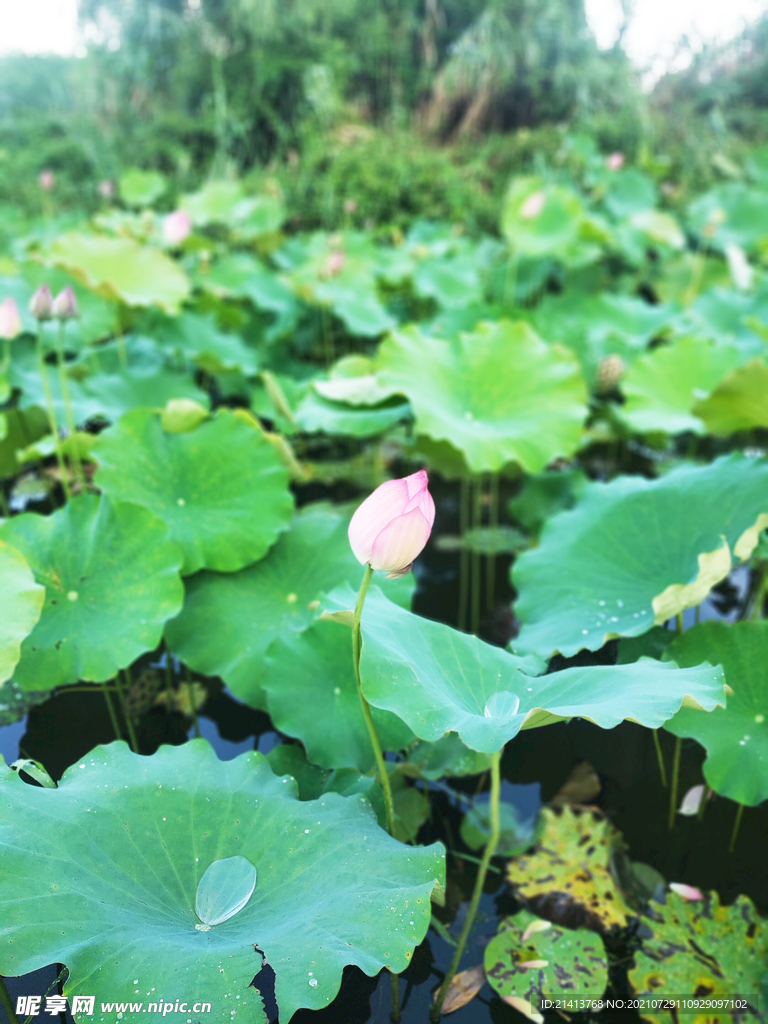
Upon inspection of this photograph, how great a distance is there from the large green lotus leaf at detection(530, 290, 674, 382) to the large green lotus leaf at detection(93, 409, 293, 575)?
1.63m

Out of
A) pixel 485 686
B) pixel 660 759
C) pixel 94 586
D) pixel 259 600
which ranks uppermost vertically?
pixel 485 686

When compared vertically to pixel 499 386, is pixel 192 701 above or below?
below

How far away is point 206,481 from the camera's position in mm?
1604

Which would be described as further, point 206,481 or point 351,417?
point 351,417

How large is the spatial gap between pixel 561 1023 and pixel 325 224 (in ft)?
16.5

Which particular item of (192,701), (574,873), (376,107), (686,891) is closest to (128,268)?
(192,701)

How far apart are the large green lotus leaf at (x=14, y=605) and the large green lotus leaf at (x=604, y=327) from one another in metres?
2.25

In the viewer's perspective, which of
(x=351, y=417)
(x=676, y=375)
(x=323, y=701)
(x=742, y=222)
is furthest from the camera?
(x=742, y=222)

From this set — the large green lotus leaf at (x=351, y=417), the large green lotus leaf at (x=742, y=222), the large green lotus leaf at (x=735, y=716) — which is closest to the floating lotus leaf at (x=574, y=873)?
the large green lotus leaf at (x=735, y=716)

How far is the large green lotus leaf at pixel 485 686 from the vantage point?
80 cm

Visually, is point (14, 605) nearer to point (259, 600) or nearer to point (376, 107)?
point (259, 600)

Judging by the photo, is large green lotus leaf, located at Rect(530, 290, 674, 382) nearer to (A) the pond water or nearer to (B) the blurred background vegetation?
(A) the pond water

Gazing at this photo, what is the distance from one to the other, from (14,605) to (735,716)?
122cm

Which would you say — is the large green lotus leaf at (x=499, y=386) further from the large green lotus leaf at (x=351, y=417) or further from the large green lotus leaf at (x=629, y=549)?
the large green lotus leaf at (x=629, y=549)
